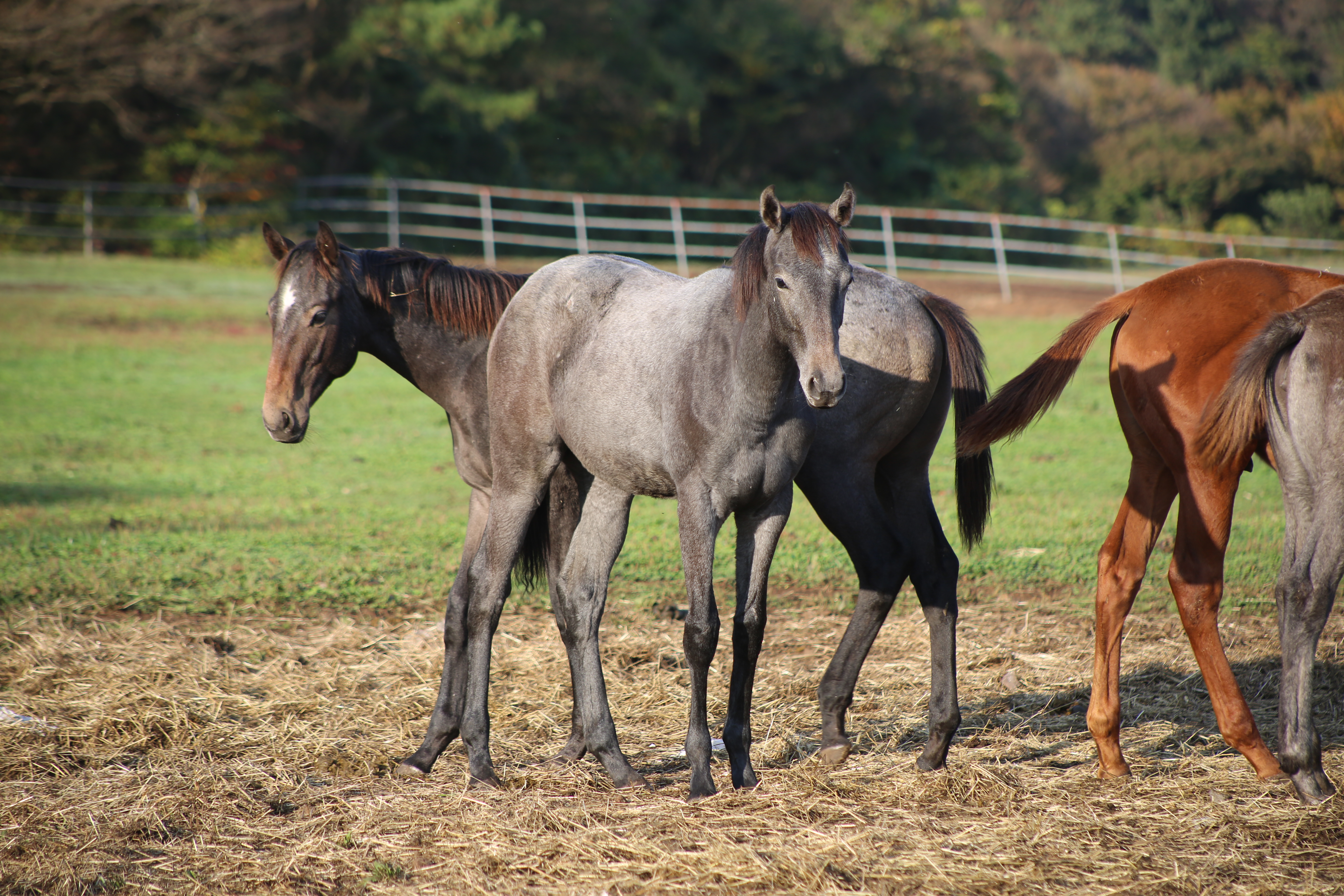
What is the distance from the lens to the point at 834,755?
408cm

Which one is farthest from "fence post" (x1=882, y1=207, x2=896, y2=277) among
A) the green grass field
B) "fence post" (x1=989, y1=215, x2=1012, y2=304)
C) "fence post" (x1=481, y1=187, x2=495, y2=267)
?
"fence post" (x1=481, y1=187, x2=495, y2=267)

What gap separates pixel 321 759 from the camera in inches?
161

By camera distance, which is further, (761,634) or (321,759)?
(321,759)

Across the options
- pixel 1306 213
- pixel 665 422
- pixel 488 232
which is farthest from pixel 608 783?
pixel 1306 213

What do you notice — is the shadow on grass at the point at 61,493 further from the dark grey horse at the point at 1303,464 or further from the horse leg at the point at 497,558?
the dark grey horse at the point at 1303,464

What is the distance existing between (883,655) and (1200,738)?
4.95ft

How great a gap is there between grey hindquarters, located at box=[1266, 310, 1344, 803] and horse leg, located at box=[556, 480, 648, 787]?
Answer: 231 centimetres

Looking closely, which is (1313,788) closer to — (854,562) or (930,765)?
(930,765)

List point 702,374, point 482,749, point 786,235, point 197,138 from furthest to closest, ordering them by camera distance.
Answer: point 197,138 < point 482,749 < point 702,374 < point 786,235

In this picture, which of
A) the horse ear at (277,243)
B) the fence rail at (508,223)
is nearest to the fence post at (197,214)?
the fence rail at (508,223)

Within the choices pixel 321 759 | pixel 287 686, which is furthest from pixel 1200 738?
pixel 287 686

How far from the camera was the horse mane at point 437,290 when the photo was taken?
178 inches

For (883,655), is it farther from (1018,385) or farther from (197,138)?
(197,138)

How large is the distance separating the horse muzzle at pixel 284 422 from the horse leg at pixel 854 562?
203 cm
